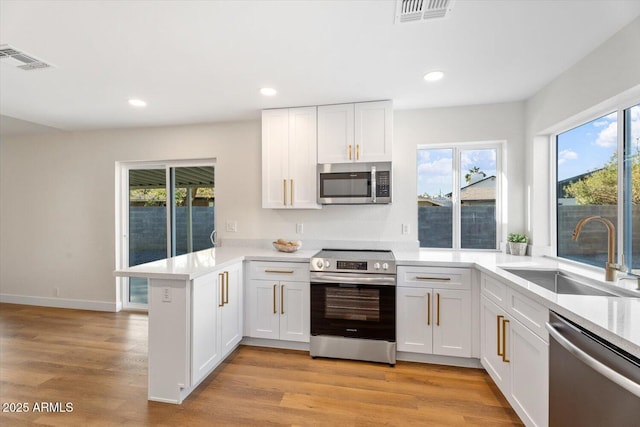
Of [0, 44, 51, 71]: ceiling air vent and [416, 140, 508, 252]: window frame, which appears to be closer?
[0, 44, 51, 71]: ceiling air vent

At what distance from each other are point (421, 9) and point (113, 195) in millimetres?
4198

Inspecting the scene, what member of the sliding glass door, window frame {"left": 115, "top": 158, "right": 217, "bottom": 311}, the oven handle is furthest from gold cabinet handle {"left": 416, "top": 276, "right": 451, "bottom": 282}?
window frame {"left": 115, "top": 158, "right": 217, "bottom": 311}

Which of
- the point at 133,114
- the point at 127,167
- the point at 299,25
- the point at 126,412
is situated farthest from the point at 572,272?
the point at 127,167

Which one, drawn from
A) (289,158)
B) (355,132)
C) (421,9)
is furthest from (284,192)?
(421,9)

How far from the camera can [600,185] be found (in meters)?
2.19

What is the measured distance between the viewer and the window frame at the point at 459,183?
10.3 feet

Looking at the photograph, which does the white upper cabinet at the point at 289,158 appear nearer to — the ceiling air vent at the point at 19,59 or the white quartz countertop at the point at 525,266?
the white quartz countertop at the point at 525,266

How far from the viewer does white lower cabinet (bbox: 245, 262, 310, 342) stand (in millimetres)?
2785

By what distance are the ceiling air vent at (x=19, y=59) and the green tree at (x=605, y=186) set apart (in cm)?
416

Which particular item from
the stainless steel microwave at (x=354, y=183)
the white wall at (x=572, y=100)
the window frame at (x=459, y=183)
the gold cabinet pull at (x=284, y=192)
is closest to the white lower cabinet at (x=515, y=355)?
the window frame at (x=459, y=183)

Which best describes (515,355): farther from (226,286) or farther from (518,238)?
(226,286)

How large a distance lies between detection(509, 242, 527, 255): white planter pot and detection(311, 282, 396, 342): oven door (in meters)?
1.33

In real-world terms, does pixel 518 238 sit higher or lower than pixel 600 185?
lower

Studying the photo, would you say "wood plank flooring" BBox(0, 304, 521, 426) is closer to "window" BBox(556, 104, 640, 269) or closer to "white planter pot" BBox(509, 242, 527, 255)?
"white planter pot" BBox(509, 242, 527, 255)
